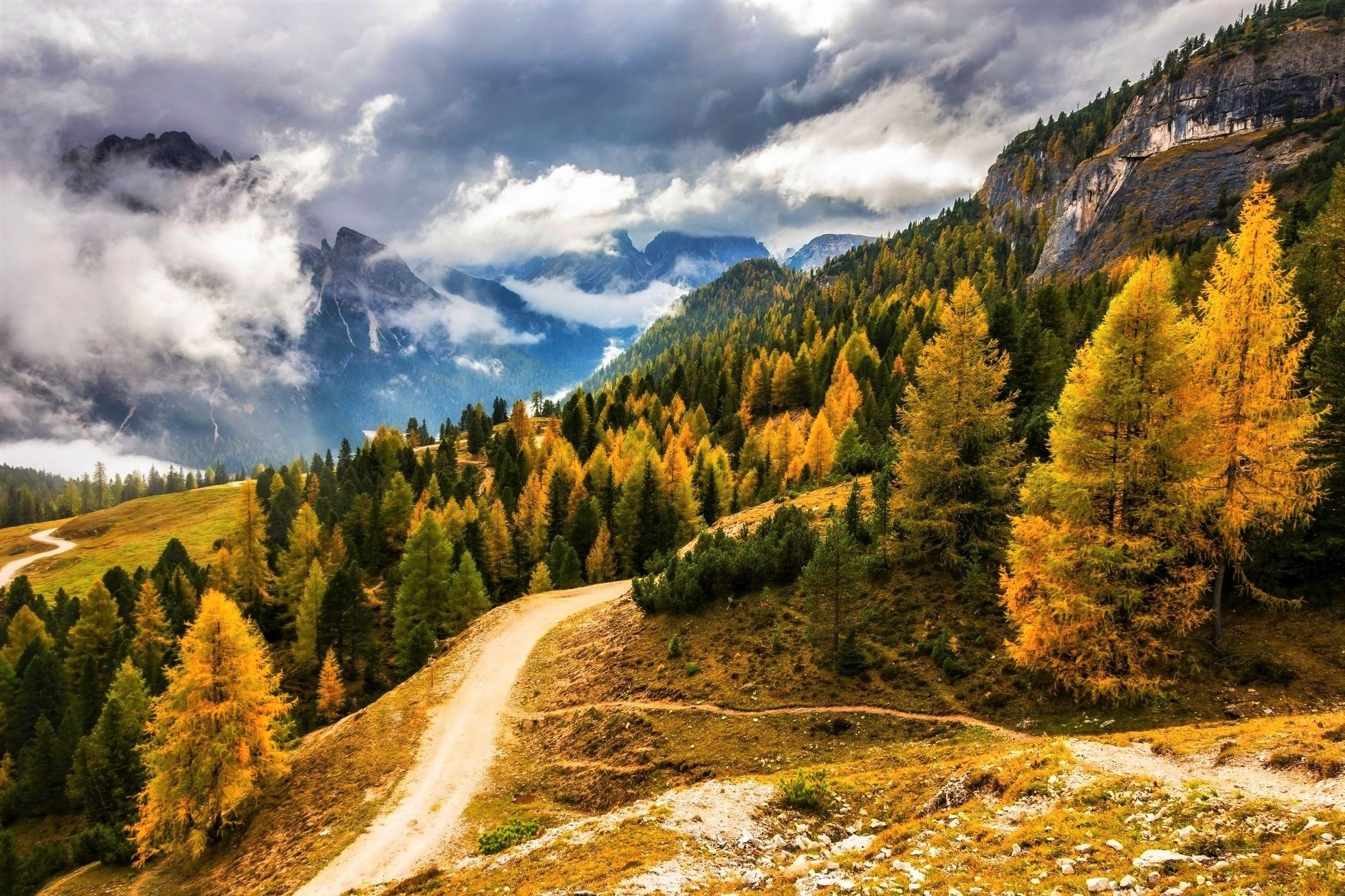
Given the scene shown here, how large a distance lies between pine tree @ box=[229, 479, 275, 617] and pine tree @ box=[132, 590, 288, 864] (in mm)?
46037

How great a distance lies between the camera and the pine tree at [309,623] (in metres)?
61.8

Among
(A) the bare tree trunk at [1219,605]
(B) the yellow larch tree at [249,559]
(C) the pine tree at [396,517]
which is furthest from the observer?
(C) the pine tree at [396,517]

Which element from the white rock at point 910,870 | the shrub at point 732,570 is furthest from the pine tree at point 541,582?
the white rock at point 910,870

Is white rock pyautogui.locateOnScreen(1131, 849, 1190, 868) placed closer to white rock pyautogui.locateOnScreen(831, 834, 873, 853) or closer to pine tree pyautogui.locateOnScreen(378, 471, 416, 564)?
white rock pyautogui.locateOnScreen(831, 834, 873, 853)

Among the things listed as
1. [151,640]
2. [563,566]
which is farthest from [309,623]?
[563,566]

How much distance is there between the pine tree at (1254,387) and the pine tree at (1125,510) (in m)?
0.90

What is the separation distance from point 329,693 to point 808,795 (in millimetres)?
52154

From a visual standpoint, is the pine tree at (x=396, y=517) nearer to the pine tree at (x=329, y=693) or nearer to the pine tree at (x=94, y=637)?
the pine tree at (x=94, y=637)

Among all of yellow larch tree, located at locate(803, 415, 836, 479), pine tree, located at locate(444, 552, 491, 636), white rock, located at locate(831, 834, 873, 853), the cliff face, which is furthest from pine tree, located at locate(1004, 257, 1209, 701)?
the cliff face

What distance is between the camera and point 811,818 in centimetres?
1548

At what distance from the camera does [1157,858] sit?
29.8 ft

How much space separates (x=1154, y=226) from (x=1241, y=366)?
190 meters

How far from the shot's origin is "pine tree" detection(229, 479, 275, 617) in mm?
72938

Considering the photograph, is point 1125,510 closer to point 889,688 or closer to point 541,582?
point 889,688
